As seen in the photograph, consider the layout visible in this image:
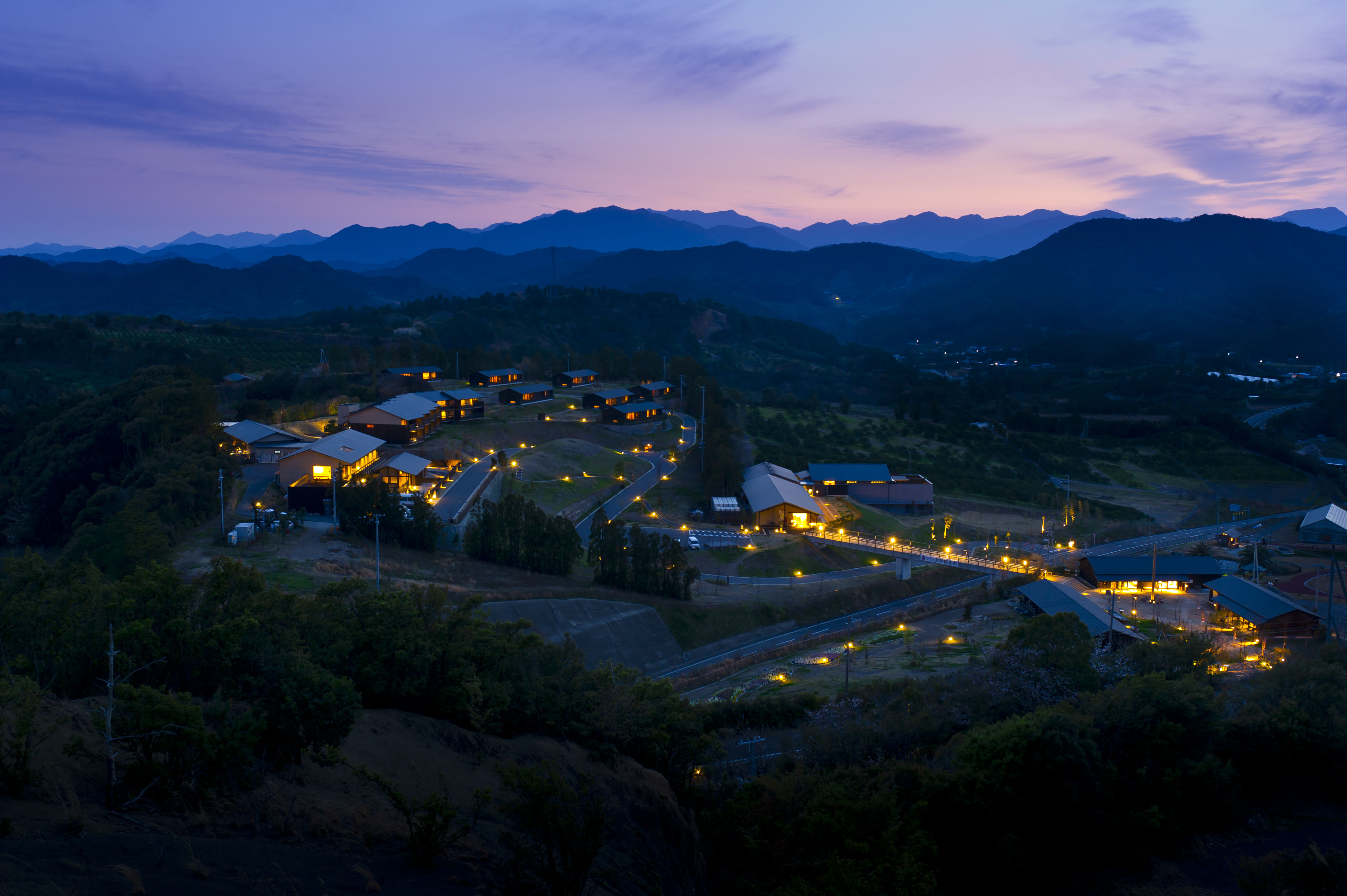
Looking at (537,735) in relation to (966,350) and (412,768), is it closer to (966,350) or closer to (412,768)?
(412,768)

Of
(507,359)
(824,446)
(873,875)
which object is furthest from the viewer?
(507,359)

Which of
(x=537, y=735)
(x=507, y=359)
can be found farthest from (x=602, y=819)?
(x=507, y=359)

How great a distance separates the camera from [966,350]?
170 meters

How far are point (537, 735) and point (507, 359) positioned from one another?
209 feet

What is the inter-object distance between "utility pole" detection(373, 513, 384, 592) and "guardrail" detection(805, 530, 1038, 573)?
21.6m

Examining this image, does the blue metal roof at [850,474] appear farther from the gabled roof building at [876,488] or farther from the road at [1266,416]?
the road at [1266,416]

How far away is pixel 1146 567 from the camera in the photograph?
3997 cm

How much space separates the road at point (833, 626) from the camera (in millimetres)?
29578

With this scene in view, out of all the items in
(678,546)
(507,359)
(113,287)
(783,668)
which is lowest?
(783,668)

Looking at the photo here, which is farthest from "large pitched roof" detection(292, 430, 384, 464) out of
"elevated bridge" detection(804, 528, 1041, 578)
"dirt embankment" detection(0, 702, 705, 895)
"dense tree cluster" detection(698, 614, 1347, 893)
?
"dense tree cluster" detection(698, 614, 1347, 893)

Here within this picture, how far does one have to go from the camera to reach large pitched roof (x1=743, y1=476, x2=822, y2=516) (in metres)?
43.7

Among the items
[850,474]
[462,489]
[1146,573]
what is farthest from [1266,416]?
[462,489]

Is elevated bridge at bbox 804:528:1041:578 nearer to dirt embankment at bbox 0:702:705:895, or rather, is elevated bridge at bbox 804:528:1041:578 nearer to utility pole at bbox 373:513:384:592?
utility pole at bbox 373:513:384:592

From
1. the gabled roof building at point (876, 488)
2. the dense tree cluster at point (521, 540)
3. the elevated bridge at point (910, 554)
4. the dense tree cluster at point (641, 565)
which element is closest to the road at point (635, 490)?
the dense tree cluster at point (521, 540)
